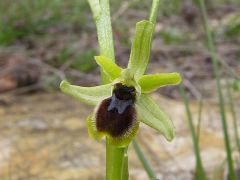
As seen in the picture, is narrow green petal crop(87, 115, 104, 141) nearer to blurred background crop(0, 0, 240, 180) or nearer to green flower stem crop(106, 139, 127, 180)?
green flower stem crop(106, 139, 127, 180)

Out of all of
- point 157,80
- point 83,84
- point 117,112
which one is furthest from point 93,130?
point 83,84

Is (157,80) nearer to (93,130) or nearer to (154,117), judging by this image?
(154,117)

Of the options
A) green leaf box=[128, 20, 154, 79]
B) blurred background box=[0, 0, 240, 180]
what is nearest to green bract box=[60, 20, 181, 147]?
green leaf box=[128, 20, 154, 79]

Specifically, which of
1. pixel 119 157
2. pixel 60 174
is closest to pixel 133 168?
pixel 60 174

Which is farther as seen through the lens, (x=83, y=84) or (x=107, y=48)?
(x=83, y=84)

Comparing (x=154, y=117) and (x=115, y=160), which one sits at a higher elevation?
(x=154, y=117)

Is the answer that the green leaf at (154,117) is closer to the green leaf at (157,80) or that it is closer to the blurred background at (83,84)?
the green leaf at (157,80)

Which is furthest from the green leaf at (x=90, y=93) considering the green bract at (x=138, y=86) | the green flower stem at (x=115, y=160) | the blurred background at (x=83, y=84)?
the blurred background at (x=83, y=84)
